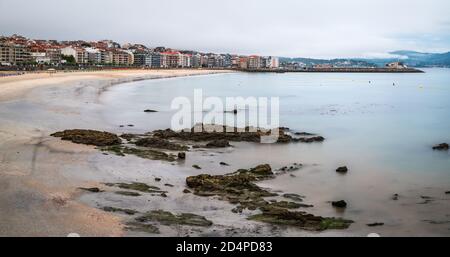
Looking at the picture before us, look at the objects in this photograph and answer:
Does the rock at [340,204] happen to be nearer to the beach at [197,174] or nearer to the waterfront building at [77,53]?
the beach at [197,174]

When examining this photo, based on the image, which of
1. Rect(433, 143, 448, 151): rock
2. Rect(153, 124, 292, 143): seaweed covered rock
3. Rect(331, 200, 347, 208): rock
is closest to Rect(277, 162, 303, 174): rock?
Rect(331, 200, 347, 208): rock

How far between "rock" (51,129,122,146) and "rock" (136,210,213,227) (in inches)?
296

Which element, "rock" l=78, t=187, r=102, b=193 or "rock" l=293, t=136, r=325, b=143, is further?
"rock" l=293, t=136, r=325, b=143

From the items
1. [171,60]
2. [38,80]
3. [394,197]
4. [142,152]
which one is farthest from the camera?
[171,60]

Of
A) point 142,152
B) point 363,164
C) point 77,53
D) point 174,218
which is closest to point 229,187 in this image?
point 174,218

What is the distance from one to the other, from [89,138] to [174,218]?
8418mm

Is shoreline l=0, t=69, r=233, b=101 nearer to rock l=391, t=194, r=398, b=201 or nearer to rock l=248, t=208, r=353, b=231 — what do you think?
rock l=248, t=208, r=353, b=231

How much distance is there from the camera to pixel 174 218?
29.0 feet

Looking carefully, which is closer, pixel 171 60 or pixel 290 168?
pixel 290 168

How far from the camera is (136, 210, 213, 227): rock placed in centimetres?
860

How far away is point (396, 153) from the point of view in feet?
60.7

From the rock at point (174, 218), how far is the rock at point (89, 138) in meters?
7.51

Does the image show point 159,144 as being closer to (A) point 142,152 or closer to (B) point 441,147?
(A) point 142,152

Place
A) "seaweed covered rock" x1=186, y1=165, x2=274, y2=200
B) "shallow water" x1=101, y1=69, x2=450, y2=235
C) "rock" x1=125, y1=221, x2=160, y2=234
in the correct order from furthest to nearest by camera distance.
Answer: "seaweed covered rock" x1=186, y1=165, x2=274, y2=200
"shallow water" x1=101, y1=69, x2=450, y2=235
"rock" x1=125, y1=221, x2=160, y2=234
